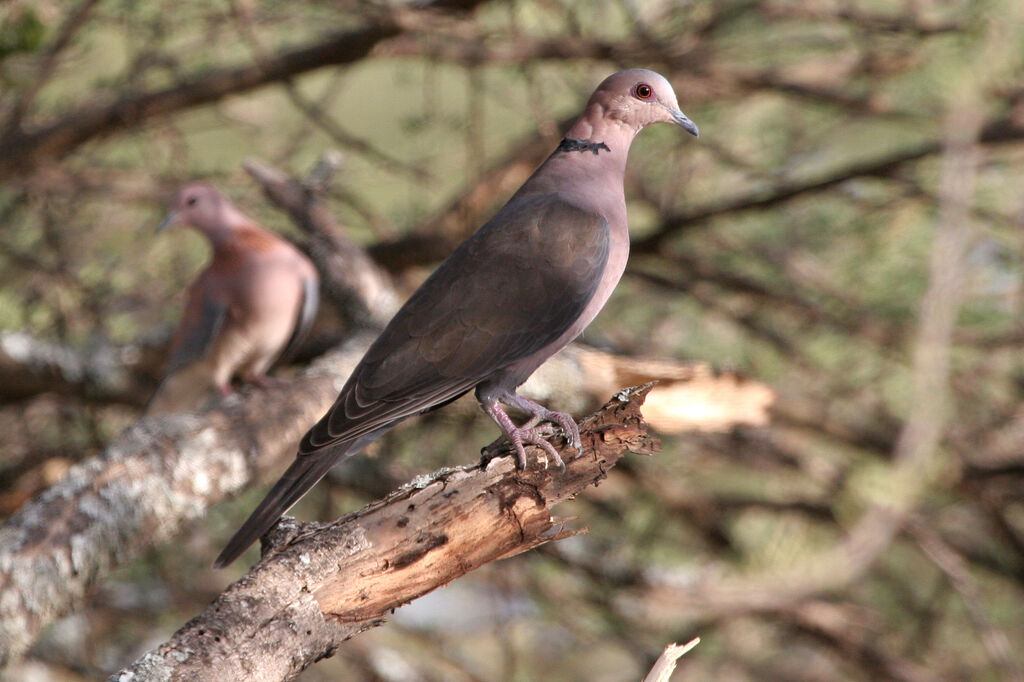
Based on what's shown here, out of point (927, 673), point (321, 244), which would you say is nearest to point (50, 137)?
point (321, 244)

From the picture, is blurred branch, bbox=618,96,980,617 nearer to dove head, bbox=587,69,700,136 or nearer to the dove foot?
dove head, bbox=587,69,700,136

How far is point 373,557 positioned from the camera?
1.84 metres

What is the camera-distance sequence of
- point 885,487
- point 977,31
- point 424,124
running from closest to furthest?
point 885,487, point 977,31, point 424,124

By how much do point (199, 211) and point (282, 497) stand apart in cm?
196

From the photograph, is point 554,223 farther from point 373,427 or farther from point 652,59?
point 652,59

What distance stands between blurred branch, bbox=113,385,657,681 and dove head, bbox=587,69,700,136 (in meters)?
0.73

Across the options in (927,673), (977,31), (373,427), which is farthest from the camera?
(927,673)

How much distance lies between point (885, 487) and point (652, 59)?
1616 mm

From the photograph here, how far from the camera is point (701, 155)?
4.43 m

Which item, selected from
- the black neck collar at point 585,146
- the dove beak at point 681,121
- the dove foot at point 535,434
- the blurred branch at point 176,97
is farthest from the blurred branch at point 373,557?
the blurred branch at point 176,97

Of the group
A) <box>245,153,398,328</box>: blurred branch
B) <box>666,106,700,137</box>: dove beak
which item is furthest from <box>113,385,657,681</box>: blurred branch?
<box>245,153,398,328</box>: blurred branch

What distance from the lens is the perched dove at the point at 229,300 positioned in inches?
143

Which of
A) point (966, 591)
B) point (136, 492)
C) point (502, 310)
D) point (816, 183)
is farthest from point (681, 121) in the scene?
point (966, 591)

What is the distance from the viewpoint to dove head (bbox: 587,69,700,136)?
2396 mm
